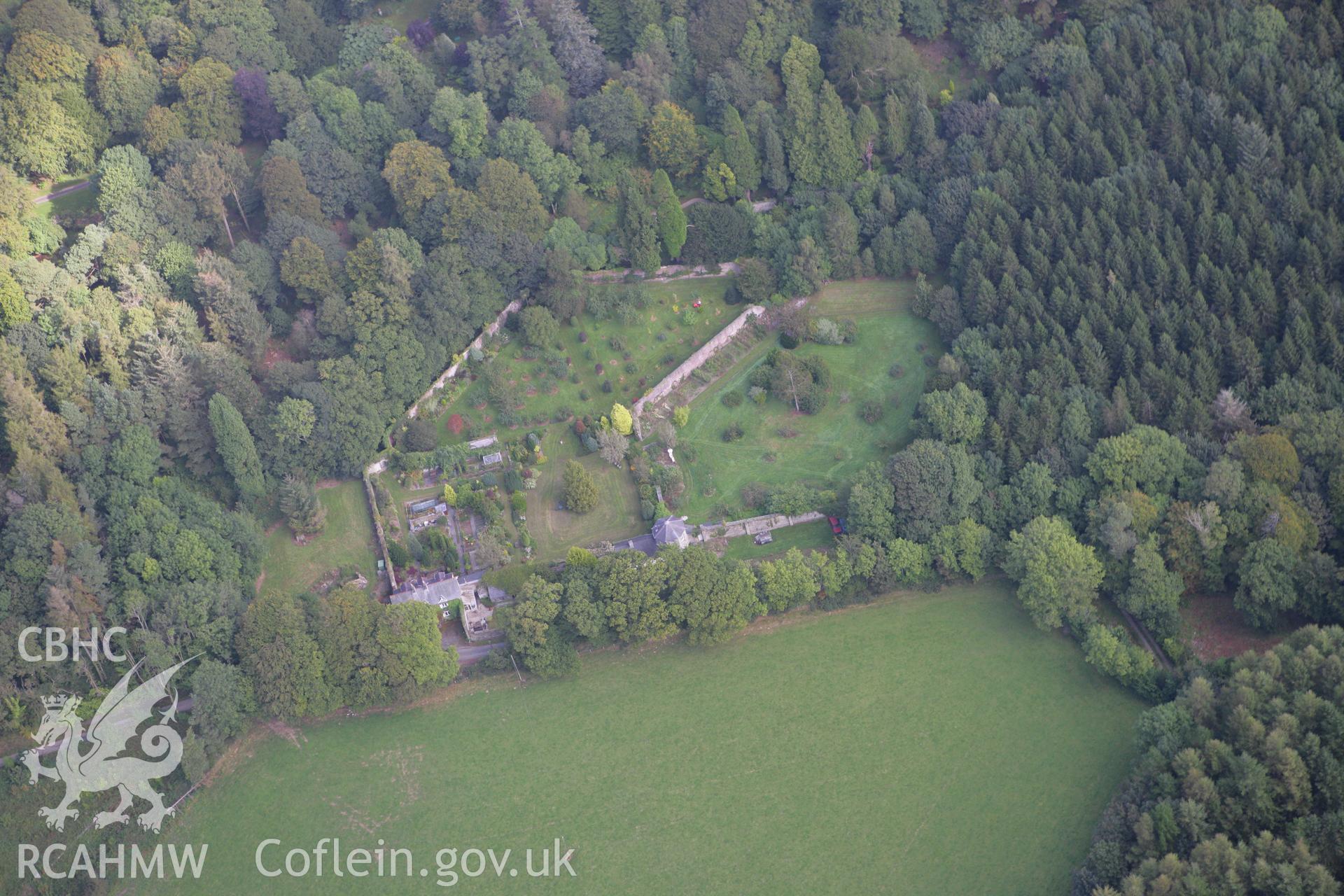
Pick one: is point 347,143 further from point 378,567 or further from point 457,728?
point 457,728

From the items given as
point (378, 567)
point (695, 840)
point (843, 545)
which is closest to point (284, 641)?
point (378, 567)

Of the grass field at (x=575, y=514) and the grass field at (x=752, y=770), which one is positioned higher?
the grass field at (x=575, y=514)

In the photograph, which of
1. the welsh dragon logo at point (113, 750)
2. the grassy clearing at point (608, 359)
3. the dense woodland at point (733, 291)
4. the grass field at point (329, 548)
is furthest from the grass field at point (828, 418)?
the welsh dragon logo at point (113, 750)

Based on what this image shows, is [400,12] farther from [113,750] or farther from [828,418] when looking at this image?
[113,750]

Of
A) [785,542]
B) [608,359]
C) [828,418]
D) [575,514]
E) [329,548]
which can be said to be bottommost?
[785,542]

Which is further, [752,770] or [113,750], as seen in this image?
[113,750]

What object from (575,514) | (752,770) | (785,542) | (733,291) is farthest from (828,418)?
(752,770)

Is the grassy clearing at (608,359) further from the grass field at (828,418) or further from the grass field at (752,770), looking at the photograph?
the grass field at (752,770)

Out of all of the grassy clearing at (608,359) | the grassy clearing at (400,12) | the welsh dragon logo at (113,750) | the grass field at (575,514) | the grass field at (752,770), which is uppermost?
the grassy clearing at (400,12)
